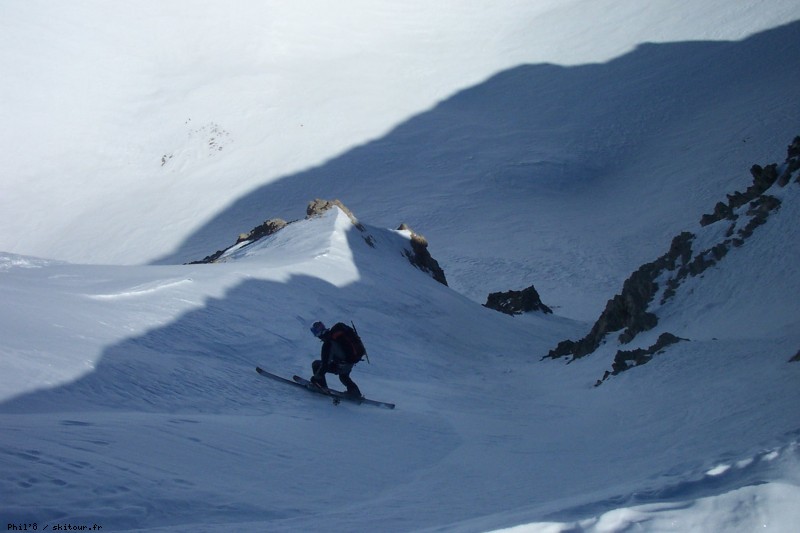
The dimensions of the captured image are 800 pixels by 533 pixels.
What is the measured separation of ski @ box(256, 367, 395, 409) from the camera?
932cm

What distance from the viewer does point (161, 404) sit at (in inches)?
302

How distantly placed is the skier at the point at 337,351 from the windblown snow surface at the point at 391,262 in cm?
38

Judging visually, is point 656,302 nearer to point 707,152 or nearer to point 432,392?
point 432,392

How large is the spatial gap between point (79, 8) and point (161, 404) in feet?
146

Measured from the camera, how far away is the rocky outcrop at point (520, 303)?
1988cm

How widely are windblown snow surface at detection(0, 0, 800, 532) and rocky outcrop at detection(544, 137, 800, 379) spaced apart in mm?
266

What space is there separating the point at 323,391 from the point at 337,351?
1.48ft

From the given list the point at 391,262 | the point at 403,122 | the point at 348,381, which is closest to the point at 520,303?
the point at 391,262

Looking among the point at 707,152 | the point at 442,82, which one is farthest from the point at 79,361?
the point at 442,82

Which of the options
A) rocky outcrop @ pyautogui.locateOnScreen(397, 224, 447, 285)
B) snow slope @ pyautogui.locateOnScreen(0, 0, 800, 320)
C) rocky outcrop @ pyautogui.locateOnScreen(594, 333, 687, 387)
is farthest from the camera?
snow slope @ pyautogui.locateOnScreen(0, 0, 800, 320)

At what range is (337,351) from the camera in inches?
365

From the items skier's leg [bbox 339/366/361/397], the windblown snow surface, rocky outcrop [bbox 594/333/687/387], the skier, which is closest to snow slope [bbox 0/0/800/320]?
the windblown snow surface

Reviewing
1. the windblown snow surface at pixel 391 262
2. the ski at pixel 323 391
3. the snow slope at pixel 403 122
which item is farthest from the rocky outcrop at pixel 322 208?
the ski at pixel 323 391

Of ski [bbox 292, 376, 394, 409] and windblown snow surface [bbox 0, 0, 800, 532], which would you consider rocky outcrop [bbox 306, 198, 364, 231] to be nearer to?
windblown snow surface [bbox 0, 0, 800, 532]
